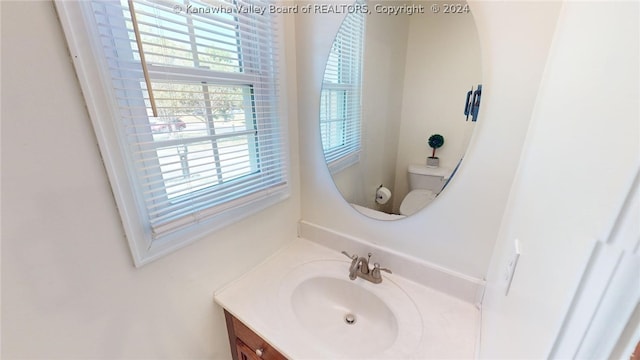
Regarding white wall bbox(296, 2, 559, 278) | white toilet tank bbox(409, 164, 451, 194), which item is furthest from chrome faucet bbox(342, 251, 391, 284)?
white toilet tank bbox(409, 164, 451, 194)

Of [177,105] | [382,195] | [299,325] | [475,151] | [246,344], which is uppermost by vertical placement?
[177,105]

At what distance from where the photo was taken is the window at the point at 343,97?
3.28ft

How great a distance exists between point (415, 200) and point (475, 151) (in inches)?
11.2

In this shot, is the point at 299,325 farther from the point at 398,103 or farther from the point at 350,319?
the point at 398,103

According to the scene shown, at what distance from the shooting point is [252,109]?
3.24ft

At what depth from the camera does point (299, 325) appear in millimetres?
891

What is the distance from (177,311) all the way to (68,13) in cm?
91

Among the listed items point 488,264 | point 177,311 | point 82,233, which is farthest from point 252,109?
point 488,264

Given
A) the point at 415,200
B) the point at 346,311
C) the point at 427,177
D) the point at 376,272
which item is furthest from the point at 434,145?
the point at 346,311

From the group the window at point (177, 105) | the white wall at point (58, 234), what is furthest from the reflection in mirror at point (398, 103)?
the white wall at point (58, 234)

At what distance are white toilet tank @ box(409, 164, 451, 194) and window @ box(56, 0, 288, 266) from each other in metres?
0.63

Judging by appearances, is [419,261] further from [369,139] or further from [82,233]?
[82,233]

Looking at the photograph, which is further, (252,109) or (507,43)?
(252,109)

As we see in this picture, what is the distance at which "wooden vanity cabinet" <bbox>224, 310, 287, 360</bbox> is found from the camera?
881 mm
